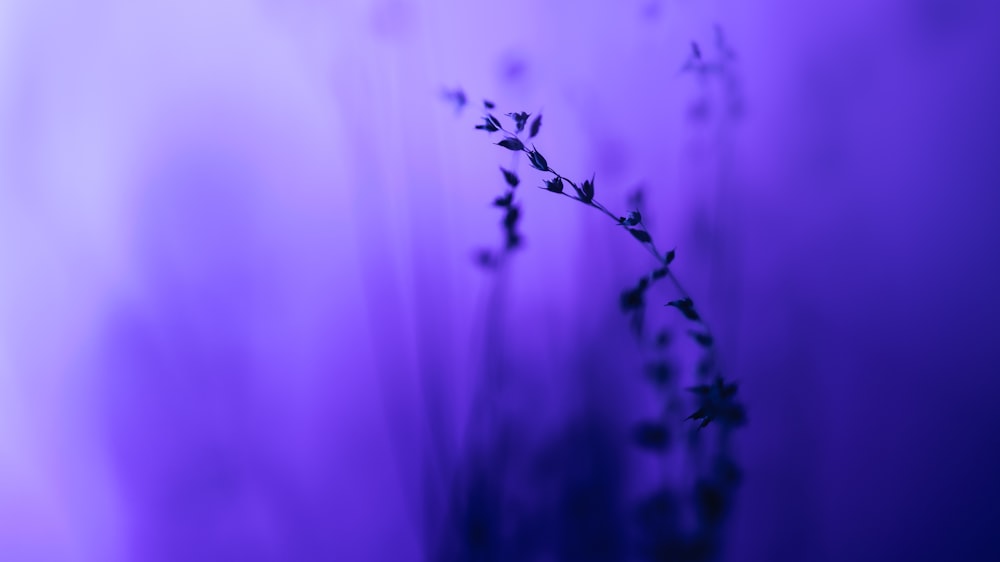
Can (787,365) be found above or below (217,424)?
above

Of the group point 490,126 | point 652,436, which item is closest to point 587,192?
point 490,126

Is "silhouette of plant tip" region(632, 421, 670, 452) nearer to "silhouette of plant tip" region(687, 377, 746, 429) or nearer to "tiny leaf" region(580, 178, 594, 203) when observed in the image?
"silhouette of plant tip" region(687, 377, 746, 429)

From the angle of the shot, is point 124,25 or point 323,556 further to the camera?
point 323,556

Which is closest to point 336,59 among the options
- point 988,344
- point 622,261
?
point 622,261

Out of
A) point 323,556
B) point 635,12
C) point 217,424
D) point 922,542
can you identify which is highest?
point 635,12

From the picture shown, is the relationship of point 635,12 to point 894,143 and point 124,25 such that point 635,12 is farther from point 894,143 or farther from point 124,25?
point 124,25

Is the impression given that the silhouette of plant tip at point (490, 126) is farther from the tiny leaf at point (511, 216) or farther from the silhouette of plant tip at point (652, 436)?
the silhouette of plant tip at point (652, 436)
